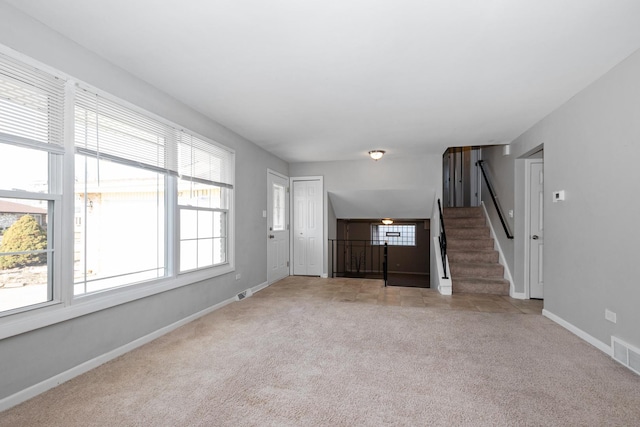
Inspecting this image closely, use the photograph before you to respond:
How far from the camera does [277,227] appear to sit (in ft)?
20.5

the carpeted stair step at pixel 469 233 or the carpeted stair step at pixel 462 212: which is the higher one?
the carpeted stair step at pixel 462 212

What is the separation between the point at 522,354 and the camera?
2.80 metres

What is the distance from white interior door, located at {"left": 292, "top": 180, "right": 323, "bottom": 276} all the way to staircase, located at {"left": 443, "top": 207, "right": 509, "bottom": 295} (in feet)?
8.53

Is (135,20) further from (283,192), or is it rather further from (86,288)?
(283,192)

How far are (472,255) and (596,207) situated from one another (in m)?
2.99

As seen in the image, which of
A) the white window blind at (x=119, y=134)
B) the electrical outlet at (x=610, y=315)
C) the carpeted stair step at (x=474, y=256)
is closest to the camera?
the white window blind at (x=119, y=134)

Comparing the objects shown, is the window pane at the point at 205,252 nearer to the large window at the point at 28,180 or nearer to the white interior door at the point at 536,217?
the large window at the point at 28,180

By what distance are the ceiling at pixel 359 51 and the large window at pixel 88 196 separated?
47 centimetres

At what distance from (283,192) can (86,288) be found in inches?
169

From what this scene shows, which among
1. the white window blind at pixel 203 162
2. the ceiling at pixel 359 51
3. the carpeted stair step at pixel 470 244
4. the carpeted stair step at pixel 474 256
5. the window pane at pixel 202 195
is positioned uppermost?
the ceiling at pixel 359 51

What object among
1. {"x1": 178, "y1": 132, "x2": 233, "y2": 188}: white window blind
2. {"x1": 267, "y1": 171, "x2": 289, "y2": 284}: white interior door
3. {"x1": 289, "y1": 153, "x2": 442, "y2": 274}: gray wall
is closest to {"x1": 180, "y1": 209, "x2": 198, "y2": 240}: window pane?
{"x1": 178, "y1": 132, "x2": 233, "y2": 188}: white window blind

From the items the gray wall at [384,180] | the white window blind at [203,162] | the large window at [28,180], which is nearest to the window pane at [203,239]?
the white window blind at [203,162]

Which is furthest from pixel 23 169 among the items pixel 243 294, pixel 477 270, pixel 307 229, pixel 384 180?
pixel 477 270

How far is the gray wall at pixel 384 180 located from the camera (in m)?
6.25
